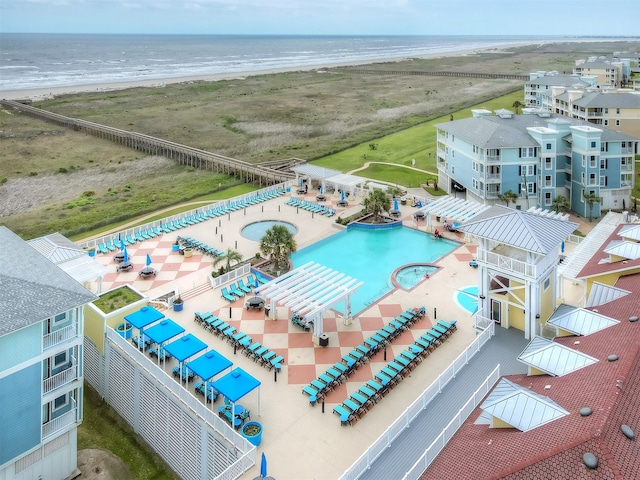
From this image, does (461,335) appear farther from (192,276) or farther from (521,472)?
(192,276)

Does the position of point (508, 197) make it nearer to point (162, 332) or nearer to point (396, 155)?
point (396, 155)

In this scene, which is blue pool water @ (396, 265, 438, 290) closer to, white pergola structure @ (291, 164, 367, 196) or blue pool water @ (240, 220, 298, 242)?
blue pool water @ (240, 220, 298, 242)

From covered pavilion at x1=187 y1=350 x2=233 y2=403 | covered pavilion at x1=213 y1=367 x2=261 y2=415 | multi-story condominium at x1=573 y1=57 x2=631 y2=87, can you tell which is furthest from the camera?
multi-story condominium at x1=573 y1=57 x2=631 y2=87

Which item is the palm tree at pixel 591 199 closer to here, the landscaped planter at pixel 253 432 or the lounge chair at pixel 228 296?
the lounge chair at pixel 228 296

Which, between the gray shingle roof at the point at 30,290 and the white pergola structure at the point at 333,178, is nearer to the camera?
the gray shingle roof at the point at 30,290

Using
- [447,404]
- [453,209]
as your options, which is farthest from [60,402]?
[453,209]

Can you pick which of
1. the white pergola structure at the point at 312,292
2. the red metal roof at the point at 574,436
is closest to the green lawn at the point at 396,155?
the white pergola structure at the point at 312,292

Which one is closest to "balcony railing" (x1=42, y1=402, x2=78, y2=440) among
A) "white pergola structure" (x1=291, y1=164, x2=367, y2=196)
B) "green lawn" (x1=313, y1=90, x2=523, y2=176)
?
"white pergola structure" (x1=291, y1=164, x2=367, y2=196)
